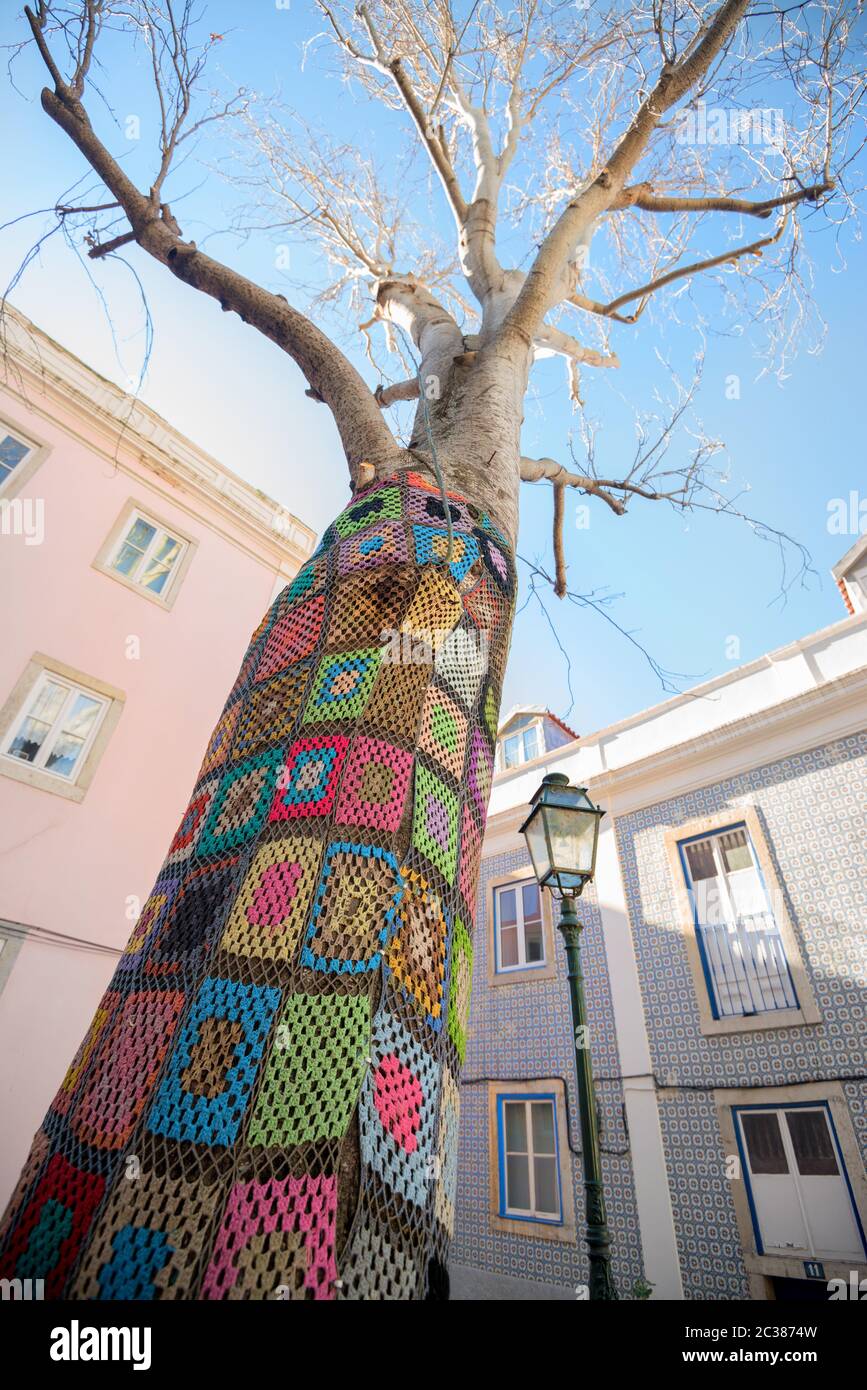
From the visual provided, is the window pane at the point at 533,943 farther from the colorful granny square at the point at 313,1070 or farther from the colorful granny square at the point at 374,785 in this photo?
the colorful granny square at the point at 313,1070

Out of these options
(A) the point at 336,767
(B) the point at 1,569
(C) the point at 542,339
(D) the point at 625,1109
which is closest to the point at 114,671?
(B) the point at 1,569

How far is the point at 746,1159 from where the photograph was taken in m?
5.77

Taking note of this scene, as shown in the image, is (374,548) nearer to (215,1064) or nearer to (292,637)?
(292,637)

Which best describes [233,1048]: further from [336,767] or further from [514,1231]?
[514,1231]

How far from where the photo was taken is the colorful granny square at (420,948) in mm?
956

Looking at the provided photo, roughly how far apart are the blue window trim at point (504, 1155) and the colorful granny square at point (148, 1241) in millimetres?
7857

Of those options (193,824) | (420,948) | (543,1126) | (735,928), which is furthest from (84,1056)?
(543,1126)

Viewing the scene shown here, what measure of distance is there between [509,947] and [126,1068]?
861 centimetres

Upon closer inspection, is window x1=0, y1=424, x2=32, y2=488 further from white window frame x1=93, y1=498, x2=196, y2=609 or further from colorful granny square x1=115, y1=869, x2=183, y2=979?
colorful granny square x1=115, y1=869, x2=183, y2=979

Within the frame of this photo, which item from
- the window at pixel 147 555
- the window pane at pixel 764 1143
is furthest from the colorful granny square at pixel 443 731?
the window at pixel 147 555

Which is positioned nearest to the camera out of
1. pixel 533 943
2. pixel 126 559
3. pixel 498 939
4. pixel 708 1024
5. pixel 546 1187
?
pixel 708 1024

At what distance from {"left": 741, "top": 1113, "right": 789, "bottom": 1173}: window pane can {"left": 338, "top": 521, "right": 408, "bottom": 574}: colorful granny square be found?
6.78m

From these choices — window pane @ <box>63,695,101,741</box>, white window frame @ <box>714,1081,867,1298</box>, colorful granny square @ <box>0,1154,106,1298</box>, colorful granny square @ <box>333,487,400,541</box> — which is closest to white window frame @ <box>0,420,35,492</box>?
window pane @ <box>63,695,101,741</box>

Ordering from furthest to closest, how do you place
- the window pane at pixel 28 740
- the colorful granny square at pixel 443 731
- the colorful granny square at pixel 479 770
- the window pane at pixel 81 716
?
1. the window pane at pixel 81 716
2. the window pane at pixel 28 740
3. the colorful granny square at pixel 479 770
4. the colorful granny square at pixel 443 731
